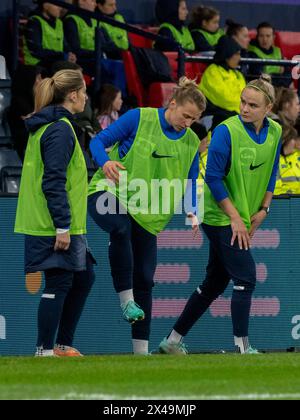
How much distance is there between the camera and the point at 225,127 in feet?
38.2

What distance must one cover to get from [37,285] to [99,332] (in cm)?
68

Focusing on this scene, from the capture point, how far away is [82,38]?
1783 cm

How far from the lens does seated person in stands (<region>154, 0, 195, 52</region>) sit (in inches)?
752

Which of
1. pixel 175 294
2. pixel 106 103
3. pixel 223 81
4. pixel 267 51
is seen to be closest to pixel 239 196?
pixel 175 294

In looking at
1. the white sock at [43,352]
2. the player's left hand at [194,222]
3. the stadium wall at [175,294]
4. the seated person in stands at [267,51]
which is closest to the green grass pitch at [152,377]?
the white sock at [43,352]

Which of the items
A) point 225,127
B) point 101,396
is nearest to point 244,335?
point 225,127

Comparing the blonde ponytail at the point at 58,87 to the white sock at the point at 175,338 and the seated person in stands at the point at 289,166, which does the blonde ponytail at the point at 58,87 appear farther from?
the seated person in stands at the point at 289,166

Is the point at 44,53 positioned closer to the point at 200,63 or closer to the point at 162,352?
the point at 200,63

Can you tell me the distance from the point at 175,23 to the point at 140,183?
7.99 metres

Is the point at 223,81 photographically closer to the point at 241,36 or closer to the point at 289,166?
the point at 241,36

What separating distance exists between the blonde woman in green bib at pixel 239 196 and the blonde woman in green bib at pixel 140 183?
0.23 m

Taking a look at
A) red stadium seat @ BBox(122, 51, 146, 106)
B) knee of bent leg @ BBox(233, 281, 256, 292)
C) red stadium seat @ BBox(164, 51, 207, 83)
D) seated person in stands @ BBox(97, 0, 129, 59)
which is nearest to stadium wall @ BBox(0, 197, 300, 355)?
knee of bent leg @ BBox(233, 281, 256, 292)

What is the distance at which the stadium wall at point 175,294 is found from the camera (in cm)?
1323
